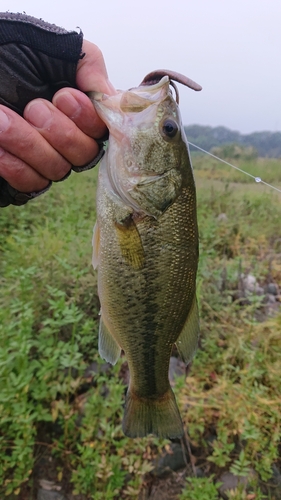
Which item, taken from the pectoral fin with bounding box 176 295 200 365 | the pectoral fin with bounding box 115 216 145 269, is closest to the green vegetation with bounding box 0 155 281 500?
the pectoral fin with bounding box 176 295 200 365

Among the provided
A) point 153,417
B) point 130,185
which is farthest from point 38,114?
point 153,417

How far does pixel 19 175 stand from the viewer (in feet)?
4.83

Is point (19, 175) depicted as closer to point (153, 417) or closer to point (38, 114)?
point (38, 114)

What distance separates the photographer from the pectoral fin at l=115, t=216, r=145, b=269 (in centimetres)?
147

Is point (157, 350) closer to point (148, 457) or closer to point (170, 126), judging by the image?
point (170, 126)

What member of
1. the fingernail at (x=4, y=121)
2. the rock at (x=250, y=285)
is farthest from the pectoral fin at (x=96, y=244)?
the rock at (x=250, y=285)

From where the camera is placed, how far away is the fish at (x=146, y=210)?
1.46 metres

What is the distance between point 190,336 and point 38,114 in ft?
3.48

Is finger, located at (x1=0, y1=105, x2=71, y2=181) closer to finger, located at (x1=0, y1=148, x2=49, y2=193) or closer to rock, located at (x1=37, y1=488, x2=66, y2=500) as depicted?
finger, located at (x1=0, y1=148, x2=49, y2=193)

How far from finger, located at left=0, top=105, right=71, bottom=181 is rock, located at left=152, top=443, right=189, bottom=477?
2.06 meters

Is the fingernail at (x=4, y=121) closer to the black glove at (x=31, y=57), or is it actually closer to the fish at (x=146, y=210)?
the black glove at (x=31, y=57)

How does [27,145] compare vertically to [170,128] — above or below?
below

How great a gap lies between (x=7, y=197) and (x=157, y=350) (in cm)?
92

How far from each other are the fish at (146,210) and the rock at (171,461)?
1.50 metres
